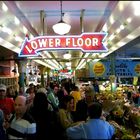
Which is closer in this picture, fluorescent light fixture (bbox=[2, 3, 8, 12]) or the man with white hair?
the man with white hair

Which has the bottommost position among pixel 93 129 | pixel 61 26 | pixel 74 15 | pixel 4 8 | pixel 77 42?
pixel 93 129

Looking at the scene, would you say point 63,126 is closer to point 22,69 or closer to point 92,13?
point 92,13

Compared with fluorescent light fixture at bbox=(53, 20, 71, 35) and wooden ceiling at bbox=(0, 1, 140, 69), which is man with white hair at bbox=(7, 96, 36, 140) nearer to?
wooden ceiling at bbox=(0, 1, 140, 69)

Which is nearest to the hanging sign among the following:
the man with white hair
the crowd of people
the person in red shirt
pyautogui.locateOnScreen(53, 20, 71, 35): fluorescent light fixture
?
pyautogui.locateOnScreen(53, 20, 71, 35): fluorescent light fixture

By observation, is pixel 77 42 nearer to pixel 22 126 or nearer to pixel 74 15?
pixel 74 15

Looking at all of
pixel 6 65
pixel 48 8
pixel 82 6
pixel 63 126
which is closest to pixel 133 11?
pixel 82 6

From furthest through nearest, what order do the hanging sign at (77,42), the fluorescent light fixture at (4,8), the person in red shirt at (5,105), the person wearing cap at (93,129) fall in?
1. the hanging sign at (77,42)
2. the person in red shirt at (5,105)
3. the fluorescent light fixture at (4,8)
4. the person wearing cap at (93,129)

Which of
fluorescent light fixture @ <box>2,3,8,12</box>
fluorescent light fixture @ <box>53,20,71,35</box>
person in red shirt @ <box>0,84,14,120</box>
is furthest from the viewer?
person in red shirt @ <box>0,84,14,120</box>

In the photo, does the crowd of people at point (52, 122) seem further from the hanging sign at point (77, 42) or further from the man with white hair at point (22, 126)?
the hanging sign at point (77, 42)

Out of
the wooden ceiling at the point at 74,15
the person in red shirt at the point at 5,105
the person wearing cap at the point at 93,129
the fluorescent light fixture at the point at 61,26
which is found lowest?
the person wearing cap at the point at 93,129

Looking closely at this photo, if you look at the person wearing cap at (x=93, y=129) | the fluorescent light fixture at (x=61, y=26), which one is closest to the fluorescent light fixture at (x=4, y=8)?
the fluorescent light fixture at (x=61, y=26)

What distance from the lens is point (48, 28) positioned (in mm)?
12234

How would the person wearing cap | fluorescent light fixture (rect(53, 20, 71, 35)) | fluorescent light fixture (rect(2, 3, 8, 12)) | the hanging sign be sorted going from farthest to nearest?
the hanging sign
fluorescent light fixture (rect(53, 20, 71, 35))
fluorescent light fixture (rect(2, 3, 8, 12))
the person wearing cap

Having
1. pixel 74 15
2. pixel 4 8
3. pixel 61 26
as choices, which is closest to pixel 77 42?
pixel 61 26
